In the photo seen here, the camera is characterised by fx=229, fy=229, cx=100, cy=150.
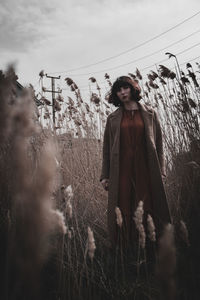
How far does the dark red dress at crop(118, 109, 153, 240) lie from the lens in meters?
2.05

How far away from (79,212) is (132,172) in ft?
2.92

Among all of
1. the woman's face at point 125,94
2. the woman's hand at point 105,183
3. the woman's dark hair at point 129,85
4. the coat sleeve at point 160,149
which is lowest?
the woman's hand at point 105,183

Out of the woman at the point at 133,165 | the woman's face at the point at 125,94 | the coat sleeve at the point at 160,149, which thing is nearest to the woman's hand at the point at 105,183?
the woman at the point at 133,165

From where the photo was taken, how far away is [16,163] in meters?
0.42

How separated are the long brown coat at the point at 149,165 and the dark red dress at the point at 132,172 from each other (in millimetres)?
52

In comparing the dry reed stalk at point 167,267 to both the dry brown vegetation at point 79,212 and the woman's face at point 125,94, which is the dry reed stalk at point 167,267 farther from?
the woman's face at point 125,94

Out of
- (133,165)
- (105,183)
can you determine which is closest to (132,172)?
(133,165)

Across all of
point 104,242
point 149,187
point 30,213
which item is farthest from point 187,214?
point 30,213

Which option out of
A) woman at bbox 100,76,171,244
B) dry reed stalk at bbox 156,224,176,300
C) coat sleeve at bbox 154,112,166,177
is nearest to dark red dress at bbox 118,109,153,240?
woman at bbox 100,76,171,244

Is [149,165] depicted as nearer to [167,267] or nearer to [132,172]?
[132,172]

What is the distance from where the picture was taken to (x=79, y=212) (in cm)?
263

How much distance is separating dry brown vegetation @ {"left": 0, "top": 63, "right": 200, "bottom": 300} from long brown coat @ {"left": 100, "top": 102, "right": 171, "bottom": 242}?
148 millimetres

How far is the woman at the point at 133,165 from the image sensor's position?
→ 204 centimetres

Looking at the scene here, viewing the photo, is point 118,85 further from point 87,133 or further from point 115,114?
point 87,133
